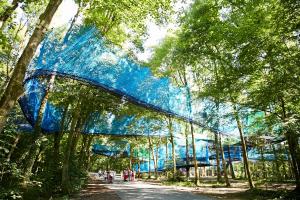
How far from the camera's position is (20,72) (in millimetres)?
6449

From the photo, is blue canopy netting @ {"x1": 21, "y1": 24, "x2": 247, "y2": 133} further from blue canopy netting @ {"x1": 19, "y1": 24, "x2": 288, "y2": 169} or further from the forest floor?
the forest floor

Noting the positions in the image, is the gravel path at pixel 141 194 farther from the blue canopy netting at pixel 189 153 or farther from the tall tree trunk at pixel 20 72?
the blue canopy netting at pixel 189 153

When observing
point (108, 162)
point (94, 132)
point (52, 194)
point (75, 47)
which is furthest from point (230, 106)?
point (108, 162)

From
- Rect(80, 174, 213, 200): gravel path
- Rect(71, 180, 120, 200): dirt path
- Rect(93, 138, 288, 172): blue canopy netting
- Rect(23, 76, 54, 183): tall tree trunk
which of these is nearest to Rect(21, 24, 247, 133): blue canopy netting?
Rect(23, 76, 54, 183): tall tree trunk

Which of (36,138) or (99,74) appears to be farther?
(36,138)

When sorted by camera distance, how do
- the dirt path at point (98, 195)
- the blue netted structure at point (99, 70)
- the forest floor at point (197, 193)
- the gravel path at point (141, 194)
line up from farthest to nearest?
1. the dirt path at point (98, 195)
2. the gravel path at point (141, 194)
3. the forest floor at point (197, 193)
4. the blue netted structure at point (99, 70)

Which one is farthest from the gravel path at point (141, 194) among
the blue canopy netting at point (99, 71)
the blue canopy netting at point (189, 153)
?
the blue canopy netting at point (189, 153)

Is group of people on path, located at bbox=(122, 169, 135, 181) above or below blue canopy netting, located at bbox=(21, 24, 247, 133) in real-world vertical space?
below

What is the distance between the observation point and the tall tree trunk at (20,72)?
6.20m

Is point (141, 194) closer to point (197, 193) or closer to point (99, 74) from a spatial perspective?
point (197, 193)

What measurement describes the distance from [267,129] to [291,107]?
1333 mm

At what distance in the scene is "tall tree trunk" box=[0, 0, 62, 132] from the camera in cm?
620

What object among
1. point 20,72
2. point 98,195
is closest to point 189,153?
point 98,195

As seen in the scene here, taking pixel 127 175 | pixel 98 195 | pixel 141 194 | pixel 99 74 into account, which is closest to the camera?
pixel 99 74
